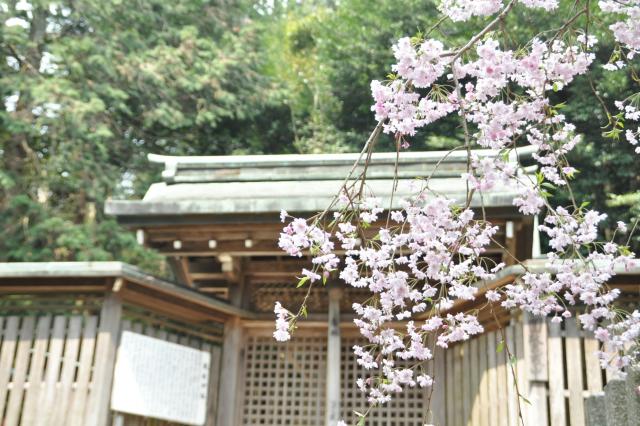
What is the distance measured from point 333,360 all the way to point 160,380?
1.46 metres

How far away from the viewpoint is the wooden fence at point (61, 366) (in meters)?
5.13

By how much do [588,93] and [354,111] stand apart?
187 inches

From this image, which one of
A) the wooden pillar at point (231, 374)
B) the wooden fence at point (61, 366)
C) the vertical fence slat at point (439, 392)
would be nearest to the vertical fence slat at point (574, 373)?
the vertical fence slat at point (439, 392)

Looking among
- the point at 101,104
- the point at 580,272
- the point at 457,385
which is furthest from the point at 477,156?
the point at 101,104

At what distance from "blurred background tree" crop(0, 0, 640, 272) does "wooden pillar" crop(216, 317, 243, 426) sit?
6.14 meters

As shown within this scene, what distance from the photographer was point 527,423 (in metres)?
4.39

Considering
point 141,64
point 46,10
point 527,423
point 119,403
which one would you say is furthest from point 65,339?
point 46,10

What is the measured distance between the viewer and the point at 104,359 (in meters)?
5.22

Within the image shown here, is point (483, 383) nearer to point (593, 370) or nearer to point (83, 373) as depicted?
point (593, 370)

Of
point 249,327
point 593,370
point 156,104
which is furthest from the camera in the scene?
point 156,104

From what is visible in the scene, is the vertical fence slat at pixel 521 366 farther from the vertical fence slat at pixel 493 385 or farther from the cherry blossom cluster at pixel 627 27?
the cherry blossom cluster at pixel 627 27

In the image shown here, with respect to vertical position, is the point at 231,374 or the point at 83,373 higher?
the point at 231,374

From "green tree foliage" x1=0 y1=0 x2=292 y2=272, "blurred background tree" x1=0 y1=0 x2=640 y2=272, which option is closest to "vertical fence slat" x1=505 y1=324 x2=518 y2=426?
"blurred background tree" x1=0 y1=0 x2=640 y2=272

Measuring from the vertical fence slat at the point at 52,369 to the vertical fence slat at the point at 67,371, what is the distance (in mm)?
38
